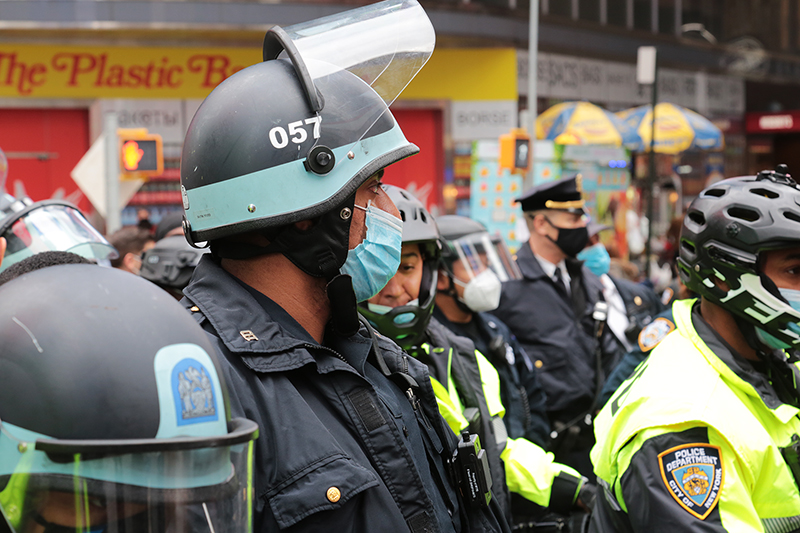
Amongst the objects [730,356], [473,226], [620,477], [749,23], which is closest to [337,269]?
[620,477]

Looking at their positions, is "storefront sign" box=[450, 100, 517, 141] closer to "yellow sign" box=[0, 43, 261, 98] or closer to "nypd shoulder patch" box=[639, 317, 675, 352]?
"yellow sign" box=[0, 43, 261, 98]

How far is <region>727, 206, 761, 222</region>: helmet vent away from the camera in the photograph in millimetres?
2766

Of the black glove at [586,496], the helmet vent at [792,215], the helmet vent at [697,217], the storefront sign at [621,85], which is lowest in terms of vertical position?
the black glove at [586,496]

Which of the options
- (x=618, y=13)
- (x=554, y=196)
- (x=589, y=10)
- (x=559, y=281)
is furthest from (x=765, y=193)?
(x=618, y=13)

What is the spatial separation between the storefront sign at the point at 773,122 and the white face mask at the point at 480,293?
24.5m

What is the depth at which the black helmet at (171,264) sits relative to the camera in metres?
4.65

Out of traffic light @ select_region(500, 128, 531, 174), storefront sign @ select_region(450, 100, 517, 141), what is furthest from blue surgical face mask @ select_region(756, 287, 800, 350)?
storefront sign @ select_region(450, 100, 517, 141)

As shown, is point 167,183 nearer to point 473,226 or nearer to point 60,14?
point 60,14

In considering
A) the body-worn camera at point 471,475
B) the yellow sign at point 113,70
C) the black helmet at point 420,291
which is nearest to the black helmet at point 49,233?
the black helmet at point 420,291

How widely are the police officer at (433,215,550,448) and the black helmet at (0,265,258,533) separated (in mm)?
3038

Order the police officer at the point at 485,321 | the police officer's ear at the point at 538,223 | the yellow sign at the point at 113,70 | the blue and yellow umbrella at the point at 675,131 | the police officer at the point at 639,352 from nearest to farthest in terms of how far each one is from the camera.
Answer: the police officer at the point at 485,321, the police officer at the point at 639,352, the police officer's ear at the point at 538,223, the yellow sign at the point at 113,70, the blue and yellow umbrella at the point at 675,131

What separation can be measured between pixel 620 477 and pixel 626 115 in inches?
683

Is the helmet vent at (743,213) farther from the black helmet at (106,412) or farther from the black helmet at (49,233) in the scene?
the black helmet at (49,233)

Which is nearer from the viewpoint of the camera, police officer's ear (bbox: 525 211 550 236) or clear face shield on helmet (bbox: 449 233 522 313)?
clear face shield on helmet (bbox: 449 233 522 313)
